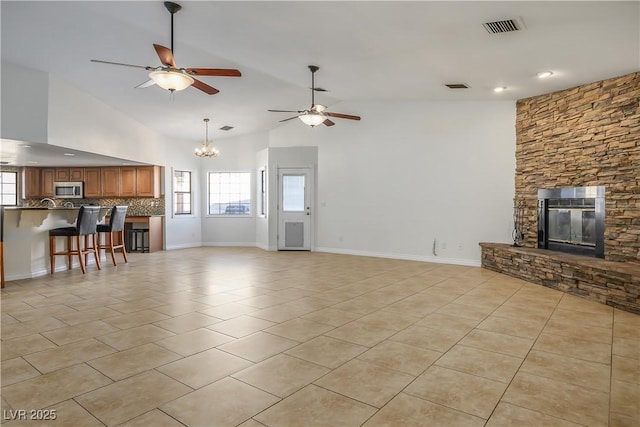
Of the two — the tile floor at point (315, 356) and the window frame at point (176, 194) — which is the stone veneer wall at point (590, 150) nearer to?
the tile floor at point (315, 356)

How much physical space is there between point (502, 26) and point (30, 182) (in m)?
10.7

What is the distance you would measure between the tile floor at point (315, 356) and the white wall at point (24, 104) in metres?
2.09

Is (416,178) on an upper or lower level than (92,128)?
lower

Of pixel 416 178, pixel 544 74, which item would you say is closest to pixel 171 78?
pixel 544 74

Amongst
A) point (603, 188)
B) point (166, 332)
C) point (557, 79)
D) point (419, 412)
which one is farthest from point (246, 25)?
point (603, 188)

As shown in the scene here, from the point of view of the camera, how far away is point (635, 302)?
405 cm

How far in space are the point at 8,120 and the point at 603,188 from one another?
800 centimetres

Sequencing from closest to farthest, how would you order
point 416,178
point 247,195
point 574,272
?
point 574,272 < point 416,178 < point 247,195

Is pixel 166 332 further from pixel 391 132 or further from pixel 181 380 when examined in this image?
pixel 391 132

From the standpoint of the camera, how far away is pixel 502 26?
3.73 meters

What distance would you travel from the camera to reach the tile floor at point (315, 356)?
2.11 metres

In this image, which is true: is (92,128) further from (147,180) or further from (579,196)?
(579,196)

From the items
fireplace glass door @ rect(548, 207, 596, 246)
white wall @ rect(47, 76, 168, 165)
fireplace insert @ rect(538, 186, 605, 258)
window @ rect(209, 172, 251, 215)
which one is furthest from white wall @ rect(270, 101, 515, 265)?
white wall @ rect(47, 76, 168, 165)

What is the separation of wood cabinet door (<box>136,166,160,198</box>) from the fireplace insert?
7975 millimetres
